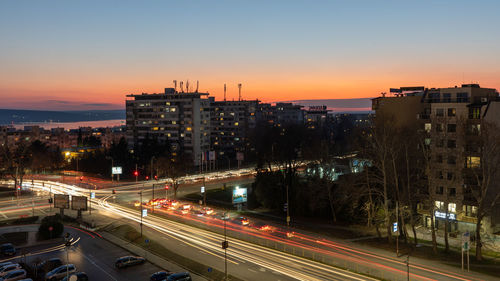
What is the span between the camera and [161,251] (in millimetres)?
44125

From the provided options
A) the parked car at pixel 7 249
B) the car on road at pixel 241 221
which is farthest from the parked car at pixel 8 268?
the car on road at pixel 241 221

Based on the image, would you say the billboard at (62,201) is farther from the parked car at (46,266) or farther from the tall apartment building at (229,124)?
the tall apartment building at (229,124)

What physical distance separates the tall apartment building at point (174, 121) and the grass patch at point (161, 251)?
74209 mm

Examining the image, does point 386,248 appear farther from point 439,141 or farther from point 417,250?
point 439,141

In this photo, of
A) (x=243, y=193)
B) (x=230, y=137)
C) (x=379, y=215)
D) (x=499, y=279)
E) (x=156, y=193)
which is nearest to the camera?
(x=499, y=279)

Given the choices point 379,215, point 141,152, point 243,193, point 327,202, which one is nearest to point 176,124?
point 141,152

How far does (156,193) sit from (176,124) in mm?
53852

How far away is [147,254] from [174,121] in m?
93.9

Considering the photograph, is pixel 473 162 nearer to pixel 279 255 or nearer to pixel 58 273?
pixel 279 255

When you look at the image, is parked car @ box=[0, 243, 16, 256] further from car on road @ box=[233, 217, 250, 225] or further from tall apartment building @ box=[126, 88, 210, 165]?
tall apartment building @ box=[126, 88, 210, 165]

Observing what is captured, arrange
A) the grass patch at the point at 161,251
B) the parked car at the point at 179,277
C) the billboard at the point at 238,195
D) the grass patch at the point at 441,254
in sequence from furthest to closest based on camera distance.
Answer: the billboard at the point at 238,195, the grass patch at the point at 441,254, the grass patch at the point at 161,251, the parked car at the point at 179,277

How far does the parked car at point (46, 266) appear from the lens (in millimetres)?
38094

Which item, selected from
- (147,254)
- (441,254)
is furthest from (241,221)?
(441,254)

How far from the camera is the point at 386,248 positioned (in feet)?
148
